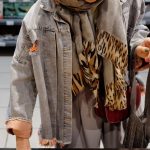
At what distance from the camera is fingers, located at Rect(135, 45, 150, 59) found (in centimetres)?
114

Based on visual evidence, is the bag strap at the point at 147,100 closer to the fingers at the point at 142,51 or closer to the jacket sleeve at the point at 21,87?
the fingers at the point at 142,51

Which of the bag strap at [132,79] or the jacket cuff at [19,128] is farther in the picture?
the bag strap at [132,79]

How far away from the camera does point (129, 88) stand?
1.28 metres

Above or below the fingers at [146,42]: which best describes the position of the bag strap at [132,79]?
below

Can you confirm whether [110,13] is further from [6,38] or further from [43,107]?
[6,38]

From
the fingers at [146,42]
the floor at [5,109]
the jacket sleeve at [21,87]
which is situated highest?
the fingers at [146,42]

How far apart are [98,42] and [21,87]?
0.29 metres

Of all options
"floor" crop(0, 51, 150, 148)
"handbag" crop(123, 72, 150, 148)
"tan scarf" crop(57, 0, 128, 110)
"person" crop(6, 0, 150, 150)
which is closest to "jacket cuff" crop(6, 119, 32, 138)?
"person" crop(6, 0, 150, 150)

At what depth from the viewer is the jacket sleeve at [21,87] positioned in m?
1.10

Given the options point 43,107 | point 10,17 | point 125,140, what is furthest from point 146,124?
point 10,17

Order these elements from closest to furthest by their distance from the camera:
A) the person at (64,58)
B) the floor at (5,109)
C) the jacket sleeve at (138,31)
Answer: the person at (64,58) → the jacket sleeve at (138,31) → the floor at (5,109)

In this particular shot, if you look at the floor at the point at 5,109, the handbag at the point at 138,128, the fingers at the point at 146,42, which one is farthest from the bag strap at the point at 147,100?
the floor at the point at 5,109

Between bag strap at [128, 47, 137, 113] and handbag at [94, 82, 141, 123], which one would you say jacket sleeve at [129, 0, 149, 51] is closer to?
bag strap at [128, 47, 137, 113]

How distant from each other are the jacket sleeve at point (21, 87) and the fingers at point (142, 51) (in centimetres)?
36
